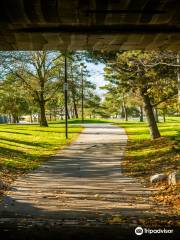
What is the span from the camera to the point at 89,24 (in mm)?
7699

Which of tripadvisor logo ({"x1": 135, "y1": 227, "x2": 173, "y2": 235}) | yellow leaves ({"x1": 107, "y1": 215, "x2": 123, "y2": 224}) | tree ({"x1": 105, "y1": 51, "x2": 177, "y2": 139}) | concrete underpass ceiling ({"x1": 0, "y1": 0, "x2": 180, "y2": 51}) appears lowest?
yellow leaves ({"x1": 107, "y1": 215, "x2": 123, "y2": 224})

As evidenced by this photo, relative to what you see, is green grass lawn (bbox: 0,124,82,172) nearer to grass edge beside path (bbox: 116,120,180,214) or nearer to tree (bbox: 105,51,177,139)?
grass edge beside path (bbox: 116,120,180,214)

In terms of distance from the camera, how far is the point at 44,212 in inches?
394

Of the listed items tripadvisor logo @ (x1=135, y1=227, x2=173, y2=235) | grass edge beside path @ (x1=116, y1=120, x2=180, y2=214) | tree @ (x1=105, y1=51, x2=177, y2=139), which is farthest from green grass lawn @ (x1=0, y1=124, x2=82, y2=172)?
tripadvisor logo @ (x1=135, y1=227, x2=173, y2=235)

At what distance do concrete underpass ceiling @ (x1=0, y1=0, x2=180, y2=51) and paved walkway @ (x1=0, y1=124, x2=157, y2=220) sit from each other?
11.3 ft

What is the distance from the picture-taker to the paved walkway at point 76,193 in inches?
398

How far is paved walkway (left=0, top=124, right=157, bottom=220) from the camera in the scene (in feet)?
33.1

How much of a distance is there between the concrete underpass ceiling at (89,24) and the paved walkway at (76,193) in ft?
11.3

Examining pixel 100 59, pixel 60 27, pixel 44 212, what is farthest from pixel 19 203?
pixel 100 59

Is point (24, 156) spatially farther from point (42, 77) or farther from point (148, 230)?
point (42, 77)

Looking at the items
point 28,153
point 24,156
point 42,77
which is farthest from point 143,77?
point 42,77

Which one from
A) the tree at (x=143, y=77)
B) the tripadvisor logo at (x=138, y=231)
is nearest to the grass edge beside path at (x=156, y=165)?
the tripadvisor logo at (x=138, y=231)

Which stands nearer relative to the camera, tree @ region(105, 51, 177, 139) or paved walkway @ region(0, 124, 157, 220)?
paved walkway @ region(0, 124, 157, 220)

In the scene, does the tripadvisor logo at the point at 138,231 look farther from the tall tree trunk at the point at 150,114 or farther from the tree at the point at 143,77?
the tall tree trunk at the point at 150,114
